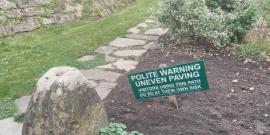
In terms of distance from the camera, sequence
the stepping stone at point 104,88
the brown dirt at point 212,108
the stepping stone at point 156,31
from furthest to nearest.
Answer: the stepping stone at point 156,31 → the stepping stone at point 104,88 → the brown dirt at point 212,108

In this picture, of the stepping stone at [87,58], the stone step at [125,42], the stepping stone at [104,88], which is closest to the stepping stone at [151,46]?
Answer: the stone step at [125,42]

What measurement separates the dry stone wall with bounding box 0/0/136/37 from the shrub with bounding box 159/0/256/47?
233cm

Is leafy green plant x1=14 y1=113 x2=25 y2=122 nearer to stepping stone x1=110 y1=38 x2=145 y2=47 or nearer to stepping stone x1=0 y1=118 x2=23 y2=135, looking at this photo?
stepping stone x1=0 y1=118 x2=23 y2=135

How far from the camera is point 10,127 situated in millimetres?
4543

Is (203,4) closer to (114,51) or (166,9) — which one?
(166,9)

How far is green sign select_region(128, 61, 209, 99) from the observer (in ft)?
13.3

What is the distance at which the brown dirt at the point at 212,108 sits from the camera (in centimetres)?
420

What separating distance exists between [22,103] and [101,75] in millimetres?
1091

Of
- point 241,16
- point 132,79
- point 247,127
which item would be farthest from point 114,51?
point 247,127

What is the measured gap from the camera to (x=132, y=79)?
433cm

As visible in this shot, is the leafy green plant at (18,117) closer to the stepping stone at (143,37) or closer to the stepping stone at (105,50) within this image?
the stepping stone at (105,50)

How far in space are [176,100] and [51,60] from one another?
2.30m

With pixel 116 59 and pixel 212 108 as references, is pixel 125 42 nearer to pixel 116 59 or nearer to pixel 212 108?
pixel 116 59

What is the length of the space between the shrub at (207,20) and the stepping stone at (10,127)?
280 centimetres
